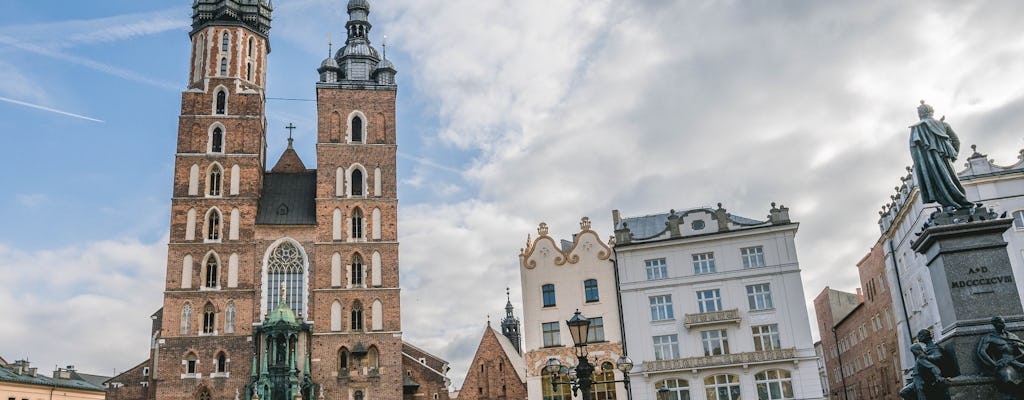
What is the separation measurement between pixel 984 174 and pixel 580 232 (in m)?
16.7

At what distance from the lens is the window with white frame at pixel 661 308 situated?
35.7 meters

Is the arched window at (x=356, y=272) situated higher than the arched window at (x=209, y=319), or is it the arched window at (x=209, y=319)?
the arched window at (x=356, y=272)

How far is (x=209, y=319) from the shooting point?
4222cm

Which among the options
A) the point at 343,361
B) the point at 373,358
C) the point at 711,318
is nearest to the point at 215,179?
the point at 343,361

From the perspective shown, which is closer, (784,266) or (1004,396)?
(1004,396)

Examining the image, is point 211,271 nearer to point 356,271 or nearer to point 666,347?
point 356,271

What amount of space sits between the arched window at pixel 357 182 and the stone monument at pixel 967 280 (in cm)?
3579

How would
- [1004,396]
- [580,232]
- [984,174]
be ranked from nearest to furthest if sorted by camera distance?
[1004,396] → [984,174] → [580,232]

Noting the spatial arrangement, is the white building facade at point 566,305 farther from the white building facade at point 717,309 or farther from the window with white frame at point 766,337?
the window with white frame at point 766,337

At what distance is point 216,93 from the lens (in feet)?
152

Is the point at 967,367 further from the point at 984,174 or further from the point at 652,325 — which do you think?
the point at 652,325

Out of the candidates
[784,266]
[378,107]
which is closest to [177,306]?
[378,107]

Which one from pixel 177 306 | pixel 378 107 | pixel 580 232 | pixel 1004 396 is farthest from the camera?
pixel 378 107

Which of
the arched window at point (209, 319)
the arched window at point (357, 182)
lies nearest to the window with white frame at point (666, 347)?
the arched window at point (357, 182)
